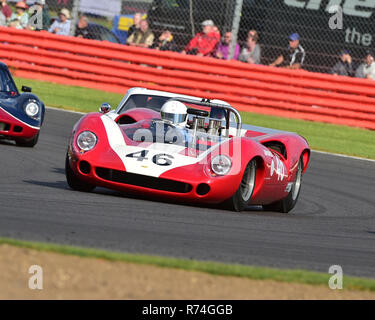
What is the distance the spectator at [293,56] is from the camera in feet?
53.6

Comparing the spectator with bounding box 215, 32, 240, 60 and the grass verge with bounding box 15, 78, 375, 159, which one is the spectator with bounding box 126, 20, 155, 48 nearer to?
the grass verge with bounding box 15, 78, 375, 159

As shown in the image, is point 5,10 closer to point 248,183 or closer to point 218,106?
point 218,106

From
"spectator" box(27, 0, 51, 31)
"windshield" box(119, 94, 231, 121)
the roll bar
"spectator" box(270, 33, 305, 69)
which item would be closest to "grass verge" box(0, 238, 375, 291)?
the roll bar

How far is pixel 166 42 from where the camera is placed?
17406mm

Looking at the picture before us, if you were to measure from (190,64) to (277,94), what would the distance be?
69.6 inches

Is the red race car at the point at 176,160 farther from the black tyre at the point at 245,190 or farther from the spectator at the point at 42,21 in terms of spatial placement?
the spectator at the point at 42,21

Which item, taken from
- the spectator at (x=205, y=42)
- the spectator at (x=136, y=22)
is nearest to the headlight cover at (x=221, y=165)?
the spectator at (x=205, y=42)

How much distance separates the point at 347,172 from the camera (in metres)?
11.9

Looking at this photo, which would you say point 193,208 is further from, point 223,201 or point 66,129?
point 66,129

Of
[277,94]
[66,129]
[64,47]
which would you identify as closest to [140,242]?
[66,129]

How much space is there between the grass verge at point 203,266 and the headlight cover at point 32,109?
233 inches

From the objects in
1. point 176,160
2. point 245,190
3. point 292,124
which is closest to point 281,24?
point 292,124

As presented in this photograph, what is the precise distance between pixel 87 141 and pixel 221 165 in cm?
113

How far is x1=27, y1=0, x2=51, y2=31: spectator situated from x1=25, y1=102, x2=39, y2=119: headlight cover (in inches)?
305
